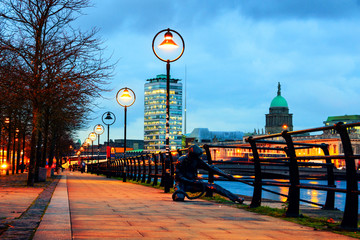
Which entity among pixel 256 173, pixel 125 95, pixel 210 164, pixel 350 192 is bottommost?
pixel 350 192

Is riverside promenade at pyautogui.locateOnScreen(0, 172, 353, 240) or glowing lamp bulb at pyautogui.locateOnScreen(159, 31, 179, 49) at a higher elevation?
glowing lamp bulb at pyautogui.locateOnScreen(159, 31, 179, 49)

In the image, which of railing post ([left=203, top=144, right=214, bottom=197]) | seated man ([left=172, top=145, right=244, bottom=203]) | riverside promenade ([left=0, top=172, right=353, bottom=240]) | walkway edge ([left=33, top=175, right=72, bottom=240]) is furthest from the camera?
railing post ([left=203, top=144, right=214, bottom=197])

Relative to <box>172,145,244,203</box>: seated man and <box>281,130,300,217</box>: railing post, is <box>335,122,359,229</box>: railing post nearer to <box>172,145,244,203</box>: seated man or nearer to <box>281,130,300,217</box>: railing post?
<box>281,130,300,217</box>: railing post

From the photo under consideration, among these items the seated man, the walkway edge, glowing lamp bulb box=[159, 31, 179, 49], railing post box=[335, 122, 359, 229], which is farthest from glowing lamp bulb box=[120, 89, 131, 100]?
railing post box=[335, 122, 359, 229]

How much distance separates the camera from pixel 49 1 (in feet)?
65.0

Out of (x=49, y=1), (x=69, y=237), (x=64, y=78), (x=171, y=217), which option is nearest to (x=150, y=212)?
(x=171, y=217)

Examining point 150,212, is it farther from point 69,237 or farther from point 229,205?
point 69,237

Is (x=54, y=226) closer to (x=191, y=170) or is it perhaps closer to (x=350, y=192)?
(x=350, y=192)

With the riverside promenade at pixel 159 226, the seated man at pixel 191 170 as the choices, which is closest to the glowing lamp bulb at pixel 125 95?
the seated man at pixel 191 170

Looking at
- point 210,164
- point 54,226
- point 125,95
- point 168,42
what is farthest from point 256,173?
point 125,95

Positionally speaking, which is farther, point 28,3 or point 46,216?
point 28,3

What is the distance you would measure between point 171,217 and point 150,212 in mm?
945

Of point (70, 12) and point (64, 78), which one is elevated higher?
point (70, 12)

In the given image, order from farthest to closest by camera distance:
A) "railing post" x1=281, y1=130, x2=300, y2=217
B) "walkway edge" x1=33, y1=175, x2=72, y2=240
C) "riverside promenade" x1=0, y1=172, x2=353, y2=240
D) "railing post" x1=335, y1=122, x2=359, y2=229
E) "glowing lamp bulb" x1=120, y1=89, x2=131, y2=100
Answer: "glowing lamp bulb" x1=120, y1=89, x2=131, y2=100 < "railing post" x1=281, y1=130, x2=300, y2=217 < "railing post" x1=335, y1=122, x2=359, y2=229 < "riverside promenade" x1=0, y1=172, x2=353, y2=240 < "walkway edge" x1=33, y1=175, x2=72, y2=240
